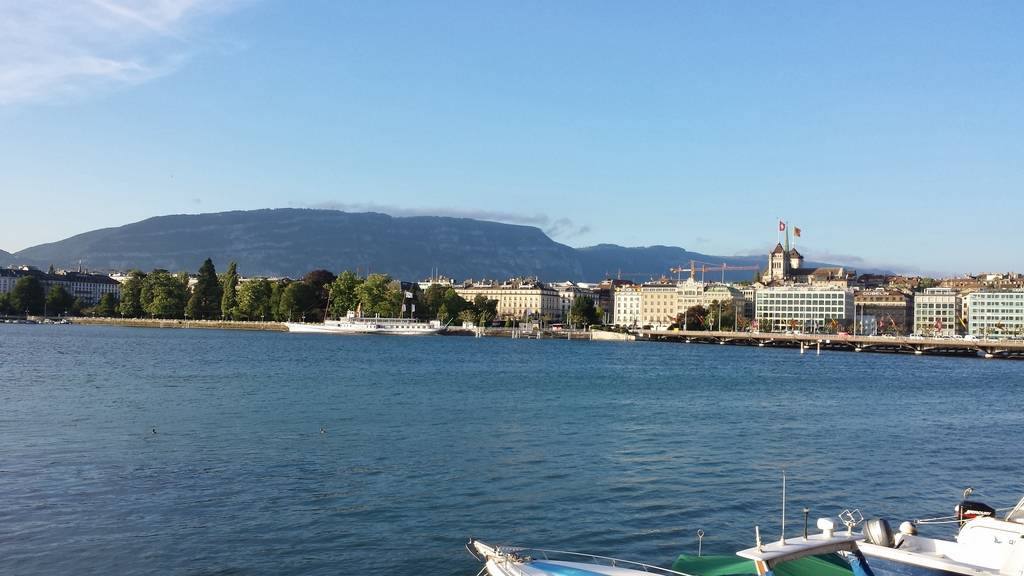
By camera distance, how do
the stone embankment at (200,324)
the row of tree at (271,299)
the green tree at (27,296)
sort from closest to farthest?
the row of tree at (271,299) → the stone embankment at (200,324) → the green tree at (27,296)

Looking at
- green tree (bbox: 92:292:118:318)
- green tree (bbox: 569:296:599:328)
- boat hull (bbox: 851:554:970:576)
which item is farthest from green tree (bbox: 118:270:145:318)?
boat hull (bbox: 851:554:970:576)

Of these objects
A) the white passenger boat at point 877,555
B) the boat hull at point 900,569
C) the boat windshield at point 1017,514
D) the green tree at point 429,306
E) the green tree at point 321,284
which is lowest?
the boat hull at point 900,569

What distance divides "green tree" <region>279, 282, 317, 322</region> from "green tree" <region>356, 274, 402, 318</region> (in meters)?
11.6

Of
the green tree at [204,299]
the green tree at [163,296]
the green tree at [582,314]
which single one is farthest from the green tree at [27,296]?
the green tree at [582,314]

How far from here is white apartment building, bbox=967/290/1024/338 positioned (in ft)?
530

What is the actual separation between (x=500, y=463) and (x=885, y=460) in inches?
411

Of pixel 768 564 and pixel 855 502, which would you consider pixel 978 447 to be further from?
pixel 768 564

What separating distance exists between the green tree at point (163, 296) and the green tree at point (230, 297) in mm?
7729

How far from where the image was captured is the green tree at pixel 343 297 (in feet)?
498

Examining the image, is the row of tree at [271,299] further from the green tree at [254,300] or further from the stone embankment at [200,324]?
the stone embankment at [200,324]

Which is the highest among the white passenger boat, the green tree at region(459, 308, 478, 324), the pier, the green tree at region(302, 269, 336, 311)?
the green tree at region(302, 269, 336, 311)

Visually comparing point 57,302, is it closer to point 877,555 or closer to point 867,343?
point 867,343

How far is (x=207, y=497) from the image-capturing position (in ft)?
57.6

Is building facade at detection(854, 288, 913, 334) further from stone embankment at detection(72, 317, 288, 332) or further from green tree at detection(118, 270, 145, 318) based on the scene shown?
green tree at detection(118, 270, 145, 318)
